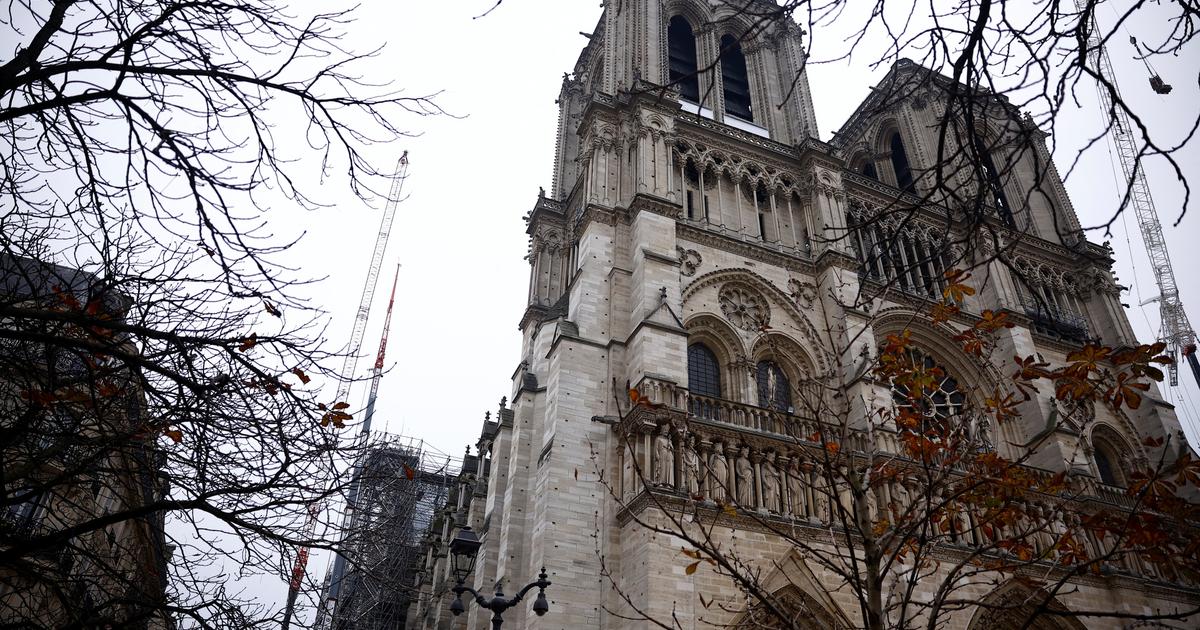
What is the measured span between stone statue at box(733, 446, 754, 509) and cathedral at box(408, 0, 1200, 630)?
4 cm

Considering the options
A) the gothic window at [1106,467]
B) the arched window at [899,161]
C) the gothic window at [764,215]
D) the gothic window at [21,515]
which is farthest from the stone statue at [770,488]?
the arched window at [899,161]

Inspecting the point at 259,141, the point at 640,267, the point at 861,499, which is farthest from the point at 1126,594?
the point at 259,141

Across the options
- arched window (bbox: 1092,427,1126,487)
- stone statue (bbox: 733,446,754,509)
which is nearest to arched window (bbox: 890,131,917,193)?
arched window (bbox: 1092,427,1126,487)

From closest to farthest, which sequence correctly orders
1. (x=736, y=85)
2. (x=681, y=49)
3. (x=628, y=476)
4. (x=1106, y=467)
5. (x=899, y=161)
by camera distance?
(x=628, y=476)
(x=1106, y=467)
(x=736, y=85)
(x=681, y=49)
(x=899, y=161)

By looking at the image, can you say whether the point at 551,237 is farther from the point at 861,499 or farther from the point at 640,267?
the point at 861,499

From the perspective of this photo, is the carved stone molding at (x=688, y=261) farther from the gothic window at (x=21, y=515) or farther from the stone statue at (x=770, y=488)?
the gothic window at (x=21, y=515)

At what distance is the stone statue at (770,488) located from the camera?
14.6 m

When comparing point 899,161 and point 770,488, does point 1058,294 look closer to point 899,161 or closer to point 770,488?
point 899,161

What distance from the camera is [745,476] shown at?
14.7 metres

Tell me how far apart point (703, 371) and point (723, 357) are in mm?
614

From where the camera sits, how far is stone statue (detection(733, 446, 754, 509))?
1446 centimetres

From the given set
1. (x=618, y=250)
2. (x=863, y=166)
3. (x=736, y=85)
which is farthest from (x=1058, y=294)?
(x=618, y=250)

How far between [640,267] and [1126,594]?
12.9 meters

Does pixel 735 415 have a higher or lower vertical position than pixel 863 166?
lower
